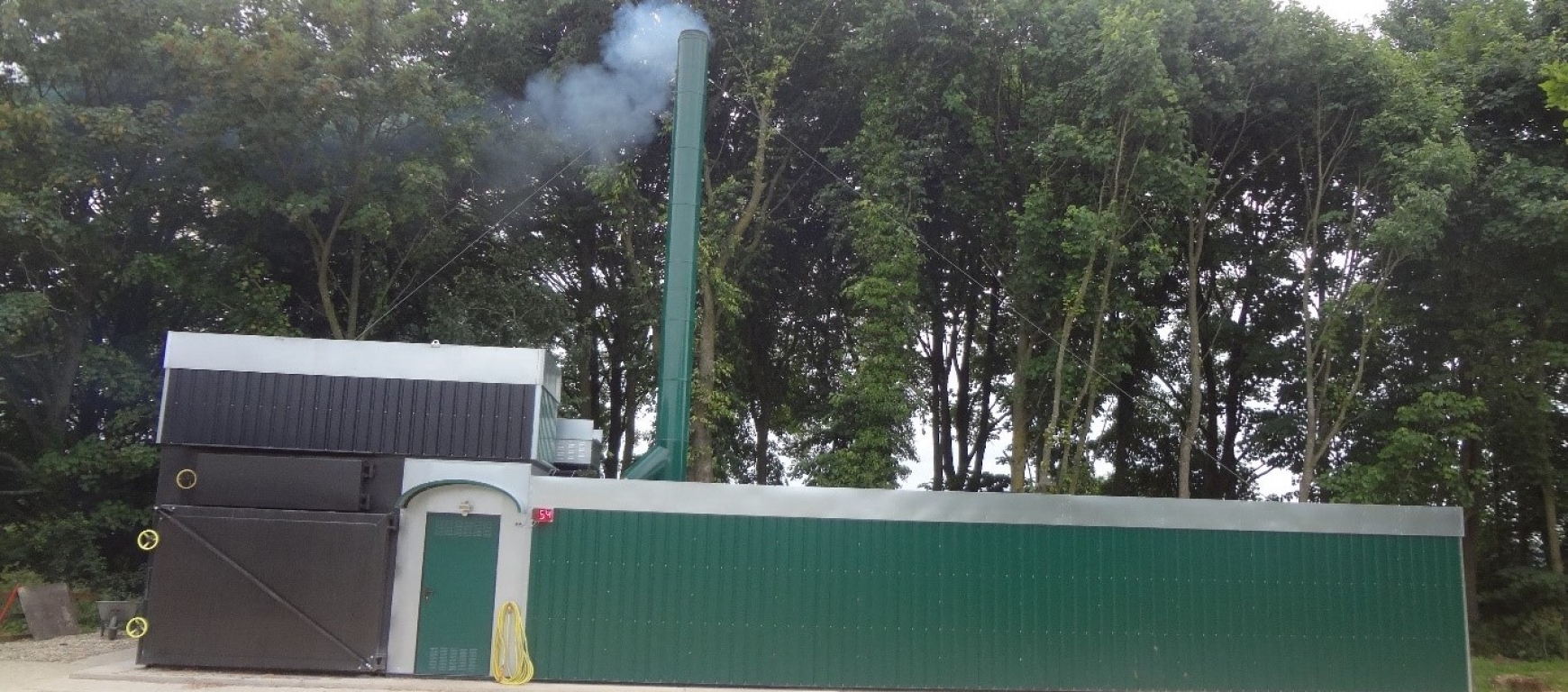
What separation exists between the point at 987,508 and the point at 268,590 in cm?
871

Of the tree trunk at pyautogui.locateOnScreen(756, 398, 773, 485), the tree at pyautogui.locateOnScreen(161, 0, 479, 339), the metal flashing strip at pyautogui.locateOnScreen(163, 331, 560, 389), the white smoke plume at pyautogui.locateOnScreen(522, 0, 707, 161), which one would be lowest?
the metal flashing strip at pyautogui.locateOnScreen(163, 331, 560, 389)

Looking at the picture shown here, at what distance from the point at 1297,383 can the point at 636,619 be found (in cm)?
2001

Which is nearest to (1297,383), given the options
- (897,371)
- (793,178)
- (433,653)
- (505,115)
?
(897,371)

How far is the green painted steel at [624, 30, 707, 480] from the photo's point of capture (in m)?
16.5

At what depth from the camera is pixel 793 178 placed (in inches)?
1071

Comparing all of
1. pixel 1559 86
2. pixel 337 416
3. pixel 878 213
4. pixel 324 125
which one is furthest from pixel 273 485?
pixel 1559 86

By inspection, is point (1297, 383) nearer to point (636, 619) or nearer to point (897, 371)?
point (897, 371)

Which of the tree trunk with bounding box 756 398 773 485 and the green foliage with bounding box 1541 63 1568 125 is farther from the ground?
the green foliage with bounding box 1541 63 1568 125

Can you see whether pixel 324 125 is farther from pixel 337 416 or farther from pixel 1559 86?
pixel 1559 86

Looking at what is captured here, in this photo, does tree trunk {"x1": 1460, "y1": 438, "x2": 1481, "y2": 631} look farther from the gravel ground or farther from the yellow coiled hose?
the gravel ground

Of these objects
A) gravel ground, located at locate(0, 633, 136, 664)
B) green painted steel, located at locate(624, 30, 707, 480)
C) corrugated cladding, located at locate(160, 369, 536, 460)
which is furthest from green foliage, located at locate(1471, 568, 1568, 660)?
gravel ground, located at locate(0, 633, 136, 664)

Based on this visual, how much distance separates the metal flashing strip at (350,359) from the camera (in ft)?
43.4

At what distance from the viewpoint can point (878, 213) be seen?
23000 millimetres

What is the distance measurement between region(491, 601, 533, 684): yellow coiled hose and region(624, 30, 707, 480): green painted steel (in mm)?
3356
